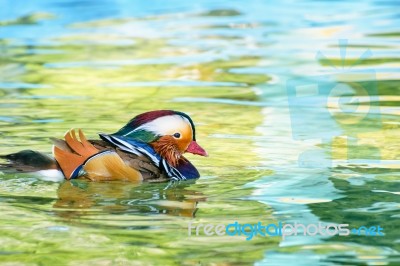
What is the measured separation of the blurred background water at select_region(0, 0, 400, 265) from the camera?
648 cm

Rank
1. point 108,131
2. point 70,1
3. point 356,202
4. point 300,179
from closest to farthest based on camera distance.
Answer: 1. point 356,202
2. point 300,179
3. point 108,131
4. point 70,1

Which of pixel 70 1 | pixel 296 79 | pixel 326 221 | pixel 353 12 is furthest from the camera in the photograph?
pixel 70 1

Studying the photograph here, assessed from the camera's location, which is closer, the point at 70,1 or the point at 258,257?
the point at 258,257

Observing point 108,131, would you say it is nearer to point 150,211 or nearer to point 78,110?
point 78,110

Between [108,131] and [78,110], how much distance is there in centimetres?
127

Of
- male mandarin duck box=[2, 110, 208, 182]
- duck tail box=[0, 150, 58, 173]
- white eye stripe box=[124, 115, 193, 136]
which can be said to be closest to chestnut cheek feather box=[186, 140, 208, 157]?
male mandarin duck box=[2, 110, 208, 182]

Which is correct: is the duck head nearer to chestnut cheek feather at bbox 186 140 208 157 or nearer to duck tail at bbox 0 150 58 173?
chestnut cheek feather at bbox 186 140 208 157

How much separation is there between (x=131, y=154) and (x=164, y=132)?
11.0 inches

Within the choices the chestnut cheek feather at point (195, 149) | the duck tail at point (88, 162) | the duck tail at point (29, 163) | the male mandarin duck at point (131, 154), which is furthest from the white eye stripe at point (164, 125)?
the duck tail at point (29, 163)

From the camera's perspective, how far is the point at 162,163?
306 inches

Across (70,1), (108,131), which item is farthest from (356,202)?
(70,1)

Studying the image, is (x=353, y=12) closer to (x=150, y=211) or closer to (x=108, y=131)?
(x=108, y=131)

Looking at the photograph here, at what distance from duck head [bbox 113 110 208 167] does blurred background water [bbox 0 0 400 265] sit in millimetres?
246

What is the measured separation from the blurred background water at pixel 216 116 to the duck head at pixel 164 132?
246 millimetres
